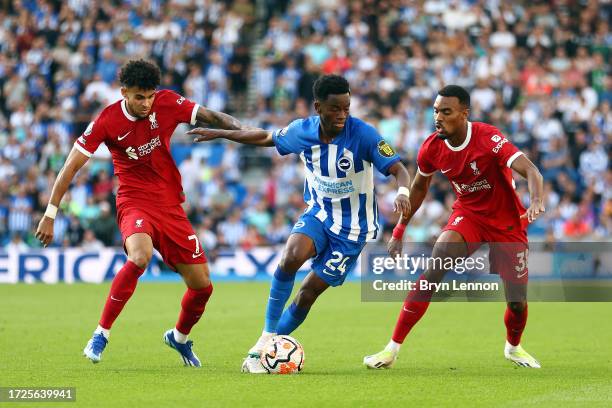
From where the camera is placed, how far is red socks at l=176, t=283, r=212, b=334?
10047 millimetres

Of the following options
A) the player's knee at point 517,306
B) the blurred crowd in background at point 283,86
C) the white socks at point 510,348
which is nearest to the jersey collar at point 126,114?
the player's knee at point 517,306

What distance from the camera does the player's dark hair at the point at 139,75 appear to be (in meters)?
9.65

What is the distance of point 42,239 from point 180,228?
48.3 inches

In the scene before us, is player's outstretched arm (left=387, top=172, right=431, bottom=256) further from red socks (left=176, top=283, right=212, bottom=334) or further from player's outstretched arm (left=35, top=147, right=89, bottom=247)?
player's outstretched arm (left=35, top=147, right=89, bottom=247)

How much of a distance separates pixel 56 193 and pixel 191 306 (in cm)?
157

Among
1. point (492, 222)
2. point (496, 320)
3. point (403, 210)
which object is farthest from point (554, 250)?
point (403, 210)

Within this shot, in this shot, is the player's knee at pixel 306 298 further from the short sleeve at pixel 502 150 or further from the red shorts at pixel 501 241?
the short sleeve at pixel 502 150

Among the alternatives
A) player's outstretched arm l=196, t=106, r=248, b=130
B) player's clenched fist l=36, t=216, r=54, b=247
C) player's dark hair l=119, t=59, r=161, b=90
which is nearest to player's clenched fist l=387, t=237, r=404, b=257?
player's outstretched arm l=196, t=106, r=248, b=130

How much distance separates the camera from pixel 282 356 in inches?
368

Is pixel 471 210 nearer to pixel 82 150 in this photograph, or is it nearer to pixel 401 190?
pixel 401 190

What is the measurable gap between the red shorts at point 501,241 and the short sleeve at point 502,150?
63 cm

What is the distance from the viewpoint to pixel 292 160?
2500 cm

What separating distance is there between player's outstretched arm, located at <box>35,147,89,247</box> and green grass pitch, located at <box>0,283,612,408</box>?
45.4 inches

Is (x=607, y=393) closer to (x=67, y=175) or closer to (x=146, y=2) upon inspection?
(x=67, y=175)
